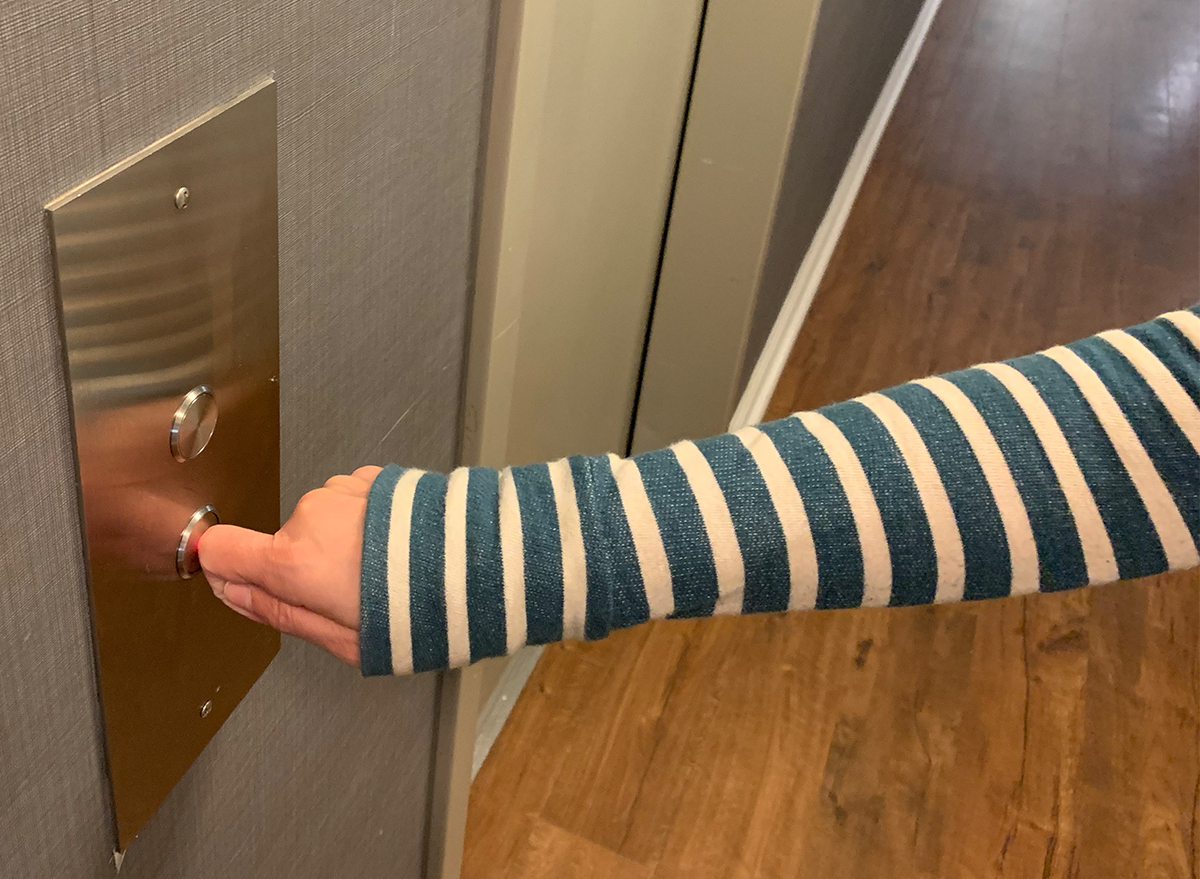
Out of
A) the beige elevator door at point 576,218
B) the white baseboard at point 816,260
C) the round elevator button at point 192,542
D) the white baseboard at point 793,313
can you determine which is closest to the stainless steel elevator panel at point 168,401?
the round elevator button at point 192,542

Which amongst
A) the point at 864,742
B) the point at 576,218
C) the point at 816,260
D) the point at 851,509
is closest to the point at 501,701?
the point at 864,742

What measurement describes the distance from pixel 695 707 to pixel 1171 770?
0.57 meters

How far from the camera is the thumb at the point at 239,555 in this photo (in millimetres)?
372

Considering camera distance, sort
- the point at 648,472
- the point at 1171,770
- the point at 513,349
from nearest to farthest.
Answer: the point at 648,472 < the point at 513,349 < the point at 1171,770

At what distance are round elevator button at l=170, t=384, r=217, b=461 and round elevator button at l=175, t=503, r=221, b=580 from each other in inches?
1.1

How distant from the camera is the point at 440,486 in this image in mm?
399

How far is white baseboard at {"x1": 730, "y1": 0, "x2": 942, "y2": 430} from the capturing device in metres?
1.72

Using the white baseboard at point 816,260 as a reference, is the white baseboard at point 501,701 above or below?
below

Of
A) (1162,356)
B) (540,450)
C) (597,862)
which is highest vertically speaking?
(1162,356)

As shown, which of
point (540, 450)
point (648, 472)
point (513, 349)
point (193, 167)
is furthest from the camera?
point (540, 450)

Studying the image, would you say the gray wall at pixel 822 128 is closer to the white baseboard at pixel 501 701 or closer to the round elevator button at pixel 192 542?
the white baseboard at pixel 501 701

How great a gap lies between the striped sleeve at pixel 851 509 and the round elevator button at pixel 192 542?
0.20 feet

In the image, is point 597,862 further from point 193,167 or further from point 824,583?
point 193,167

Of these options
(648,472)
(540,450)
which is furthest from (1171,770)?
(648,472)
